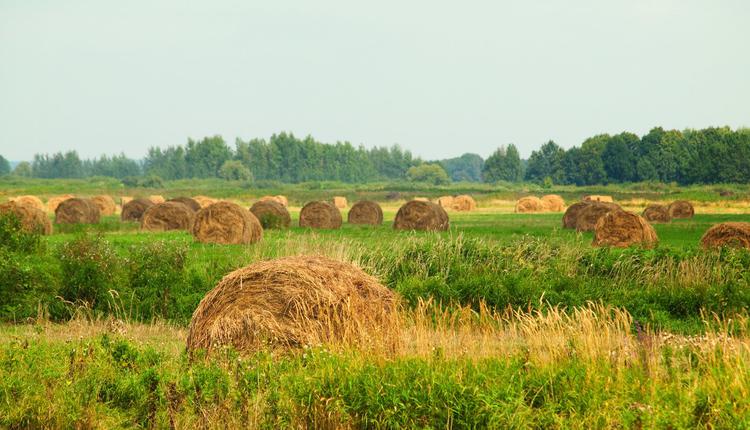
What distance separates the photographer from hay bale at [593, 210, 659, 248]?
104 feet

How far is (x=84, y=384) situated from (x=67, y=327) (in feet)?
22.8

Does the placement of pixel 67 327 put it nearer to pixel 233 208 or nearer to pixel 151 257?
pixel 151 257

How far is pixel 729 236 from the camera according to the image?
90.2 feet

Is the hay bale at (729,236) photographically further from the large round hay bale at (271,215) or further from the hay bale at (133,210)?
the hay bale at (133,210)

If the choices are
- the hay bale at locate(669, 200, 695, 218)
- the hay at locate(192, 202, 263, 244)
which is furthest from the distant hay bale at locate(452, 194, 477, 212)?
the hay at locate(192, 202, 263, 244)

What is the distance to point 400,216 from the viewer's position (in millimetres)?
42781

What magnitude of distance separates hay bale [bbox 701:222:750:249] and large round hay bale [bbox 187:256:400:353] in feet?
56.1

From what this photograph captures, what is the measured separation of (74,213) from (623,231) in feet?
96.3

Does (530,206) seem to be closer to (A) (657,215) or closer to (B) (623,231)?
(A) (657,215)

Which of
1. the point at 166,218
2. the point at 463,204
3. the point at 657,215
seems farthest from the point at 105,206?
the point at 657,215

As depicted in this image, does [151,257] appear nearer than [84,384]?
No

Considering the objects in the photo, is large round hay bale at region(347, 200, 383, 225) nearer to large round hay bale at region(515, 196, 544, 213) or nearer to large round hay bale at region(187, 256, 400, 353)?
large round hay bale at region(515, 196, 544, 213)

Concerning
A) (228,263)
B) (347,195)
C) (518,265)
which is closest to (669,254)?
(518,265)

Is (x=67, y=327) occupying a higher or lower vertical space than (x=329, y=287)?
lower
